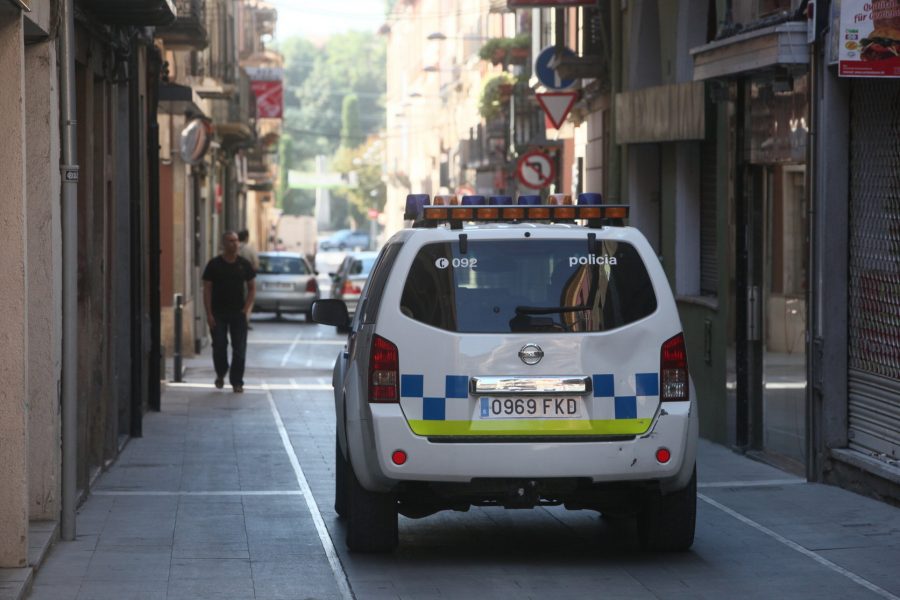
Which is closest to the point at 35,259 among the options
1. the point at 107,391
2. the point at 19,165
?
the point at 19,165

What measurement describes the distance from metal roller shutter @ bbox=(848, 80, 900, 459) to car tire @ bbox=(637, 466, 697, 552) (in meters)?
2.58

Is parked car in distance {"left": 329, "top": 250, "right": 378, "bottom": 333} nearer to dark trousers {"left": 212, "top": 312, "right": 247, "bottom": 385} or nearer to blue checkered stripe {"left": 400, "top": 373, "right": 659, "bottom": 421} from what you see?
dark trousers {"left": 212, "top": 312, "right": 247, "bottom": 385}

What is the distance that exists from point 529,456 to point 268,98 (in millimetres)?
45205

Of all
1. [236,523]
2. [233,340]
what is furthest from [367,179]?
[236,523]

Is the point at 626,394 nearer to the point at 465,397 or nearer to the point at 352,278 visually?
the point at 465,397

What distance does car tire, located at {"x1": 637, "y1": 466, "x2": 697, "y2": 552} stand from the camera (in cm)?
951

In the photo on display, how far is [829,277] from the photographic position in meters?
12.6

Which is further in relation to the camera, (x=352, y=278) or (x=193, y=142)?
(x=352, y=278)

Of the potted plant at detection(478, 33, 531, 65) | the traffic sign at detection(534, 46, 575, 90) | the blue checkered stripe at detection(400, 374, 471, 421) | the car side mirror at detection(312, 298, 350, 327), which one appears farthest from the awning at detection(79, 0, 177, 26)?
the potted plant at detection(478, 33, 531, 65)

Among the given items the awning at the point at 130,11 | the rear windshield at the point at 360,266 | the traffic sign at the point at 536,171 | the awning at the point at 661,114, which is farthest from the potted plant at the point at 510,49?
the awning at the point at 130,11

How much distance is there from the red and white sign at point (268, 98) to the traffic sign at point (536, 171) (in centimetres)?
2746

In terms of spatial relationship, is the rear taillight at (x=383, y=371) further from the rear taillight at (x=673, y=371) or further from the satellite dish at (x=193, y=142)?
the satellite dish at (x=193, y=142)

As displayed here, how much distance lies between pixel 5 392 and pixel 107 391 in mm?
5146

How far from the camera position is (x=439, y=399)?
8.97 m
